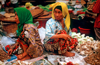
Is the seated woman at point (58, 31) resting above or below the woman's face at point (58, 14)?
below

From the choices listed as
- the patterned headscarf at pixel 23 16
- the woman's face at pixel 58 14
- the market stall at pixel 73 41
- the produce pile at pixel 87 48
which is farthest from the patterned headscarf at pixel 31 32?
the produce pile at pixel 87 48

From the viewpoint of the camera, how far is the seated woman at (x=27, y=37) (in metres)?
2.20

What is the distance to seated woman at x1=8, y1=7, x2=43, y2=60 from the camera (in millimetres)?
2201

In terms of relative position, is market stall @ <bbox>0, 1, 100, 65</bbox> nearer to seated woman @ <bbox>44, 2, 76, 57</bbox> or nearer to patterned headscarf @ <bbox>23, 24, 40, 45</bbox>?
seated woman @ <bbox>44, 2, 76, 57</bbox>

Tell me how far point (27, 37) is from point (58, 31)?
0.66 m

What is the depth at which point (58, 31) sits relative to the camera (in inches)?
90.5

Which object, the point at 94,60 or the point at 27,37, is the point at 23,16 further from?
the point at 94,60

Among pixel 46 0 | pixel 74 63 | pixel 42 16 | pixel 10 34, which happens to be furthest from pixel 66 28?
pixel 46 0

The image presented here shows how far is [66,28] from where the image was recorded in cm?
246

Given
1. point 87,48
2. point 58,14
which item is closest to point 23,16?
point 58,14

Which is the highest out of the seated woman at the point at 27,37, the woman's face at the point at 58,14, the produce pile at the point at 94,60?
the woman's face at the point at 58,14

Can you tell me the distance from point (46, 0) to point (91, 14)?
3.35 metres

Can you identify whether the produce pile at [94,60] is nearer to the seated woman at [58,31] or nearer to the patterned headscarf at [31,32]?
the seated woman at [58,31]

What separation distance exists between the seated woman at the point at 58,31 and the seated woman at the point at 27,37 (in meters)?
0.24
